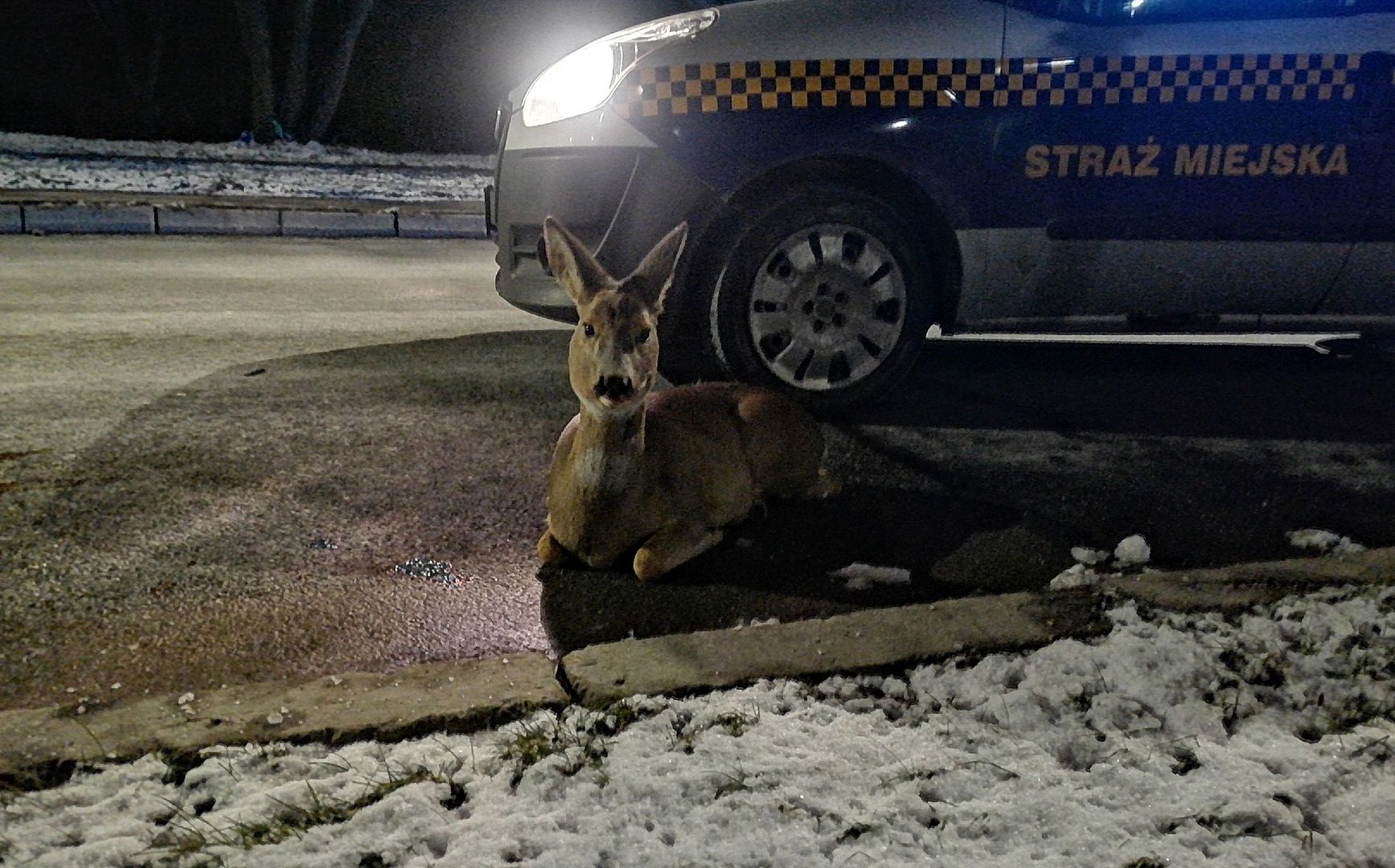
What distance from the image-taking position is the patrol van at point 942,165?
390cm

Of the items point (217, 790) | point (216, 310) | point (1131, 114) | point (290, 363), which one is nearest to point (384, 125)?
point (216, 310)

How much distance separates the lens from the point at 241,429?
12.8 feet

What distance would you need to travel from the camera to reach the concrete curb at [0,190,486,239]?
951 centimetres

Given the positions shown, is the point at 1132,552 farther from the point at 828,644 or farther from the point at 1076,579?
the point at 828,644

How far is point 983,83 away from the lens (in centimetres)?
394

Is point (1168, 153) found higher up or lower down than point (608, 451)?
higher up

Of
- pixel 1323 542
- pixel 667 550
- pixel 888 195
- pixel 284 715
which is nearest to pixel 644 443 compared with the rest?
pixel 667 550

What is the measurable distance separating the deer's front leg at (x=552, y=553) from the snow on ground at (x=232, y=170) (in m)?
9.69

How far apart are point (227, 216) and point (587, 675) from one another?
30.7 feet

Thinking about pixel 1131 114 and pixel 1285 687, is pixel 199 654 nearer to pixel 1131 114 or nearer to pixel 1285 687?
pixel 1285 687

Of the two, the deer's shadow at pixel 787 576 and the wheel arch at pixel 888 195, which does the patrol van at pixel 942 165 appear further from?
the deer's shadow at pixel 787 576

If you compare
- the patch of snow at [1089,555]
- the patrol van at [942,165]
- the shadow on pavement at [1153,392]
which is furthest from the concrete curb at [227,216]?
the patch of snow at [1089,555]

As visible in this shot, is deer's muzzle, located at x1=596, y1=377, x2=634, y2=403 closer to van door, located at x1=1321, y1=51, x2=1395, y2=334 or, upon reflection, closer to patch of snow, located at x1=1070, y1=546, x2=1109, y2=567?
patch of snow, located at x1=1070, y1=546, x2=1109, y2=567

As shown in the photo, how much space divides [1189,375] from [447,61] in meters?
18.8
